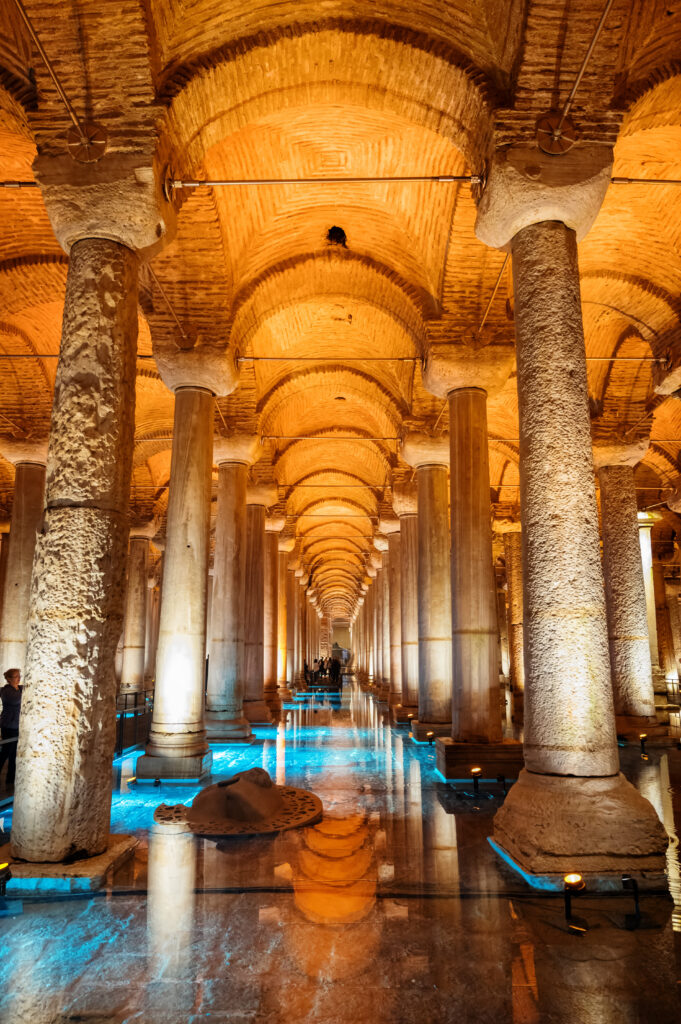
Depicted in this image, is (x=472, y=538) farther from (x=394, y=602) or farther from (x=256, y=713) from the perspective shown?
(x=394, y=602)

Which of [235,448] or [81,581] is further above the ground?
[235,448]

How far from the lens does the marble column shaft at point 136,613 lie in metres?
20.2

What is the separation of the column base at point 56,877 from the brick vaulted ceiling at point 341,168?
5.19 metres

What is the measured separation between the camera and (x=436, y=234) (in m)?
8.88

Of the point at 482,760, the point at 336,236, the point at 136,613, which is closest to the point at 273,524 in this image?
the point at 136,613

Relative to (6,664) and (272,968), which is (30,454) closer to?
(6,664)

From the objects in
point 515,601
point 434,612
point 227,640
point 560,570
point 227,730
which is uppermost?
point 515,601

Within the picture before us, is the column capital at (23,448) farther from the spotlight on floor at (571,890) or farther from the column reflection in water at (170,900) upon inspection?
the spotlight on floor at (571,890)

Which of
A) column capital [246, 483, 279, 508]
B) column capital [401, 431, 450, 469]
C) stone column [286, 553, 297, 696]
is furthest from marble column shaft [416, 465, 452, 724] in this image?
stone column [286, 553, 297, 696]

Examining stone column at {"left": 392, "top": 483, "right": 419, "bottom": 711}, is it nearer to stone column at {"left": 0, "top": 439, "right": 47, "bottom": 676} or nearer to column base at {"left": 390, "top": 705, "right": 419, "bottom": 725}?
column base at {"left": 390, "top": 705, "right": 419, "bottom": 725}

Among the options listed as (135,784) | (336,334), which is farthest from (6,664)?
(336,334)

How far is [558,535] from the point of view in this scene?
492cm

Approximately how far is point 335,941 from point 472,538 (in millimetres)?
5498

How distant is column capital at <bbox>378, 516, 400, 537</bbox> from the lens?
63.6 feet
